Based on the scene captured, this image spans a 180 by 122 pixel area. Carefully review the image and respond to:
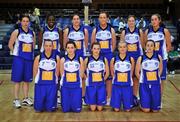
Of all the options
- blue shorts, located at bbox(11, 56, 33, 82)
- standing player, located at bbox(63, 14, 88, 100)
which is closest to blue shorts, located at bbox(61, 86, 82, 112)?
standing player, located at bbox(63, 14, 88, 100)

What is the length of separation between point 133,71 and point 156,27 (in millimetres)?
756

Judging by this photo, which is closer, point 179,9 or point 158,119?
point 158,119

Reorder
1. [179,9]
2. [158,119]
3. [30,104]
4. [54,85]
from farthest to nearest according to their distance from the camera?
[179,9] → [30,104] → [54,85] → [158,119]

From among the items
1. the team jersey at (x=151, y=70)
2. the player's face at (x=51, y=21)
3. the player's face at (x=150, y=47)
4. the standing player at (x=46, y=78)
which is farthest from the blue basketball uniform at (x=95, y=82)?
the player's face at (x=51, y=21)

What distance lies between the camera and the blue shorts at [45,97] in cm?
562

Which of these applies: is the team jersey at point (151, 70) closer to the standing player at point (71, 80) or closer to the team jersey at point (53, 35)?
the standing player at point (71, 80)

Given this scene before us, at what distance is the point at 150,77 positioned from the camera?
227 inches

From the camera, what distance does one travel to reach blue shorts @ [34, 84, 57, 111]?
5625 mm

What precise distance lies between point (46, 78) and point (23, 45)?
689mm

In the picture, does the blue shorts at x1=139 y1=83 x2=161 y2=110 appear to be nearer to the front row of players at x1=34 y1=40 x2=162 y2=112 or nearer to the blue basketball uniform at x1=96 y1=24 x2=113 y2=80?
the front row of players at x1=34 y1=40 x2=162 y2=112

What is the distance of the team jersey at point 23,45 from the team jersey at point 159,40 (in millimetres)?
1849

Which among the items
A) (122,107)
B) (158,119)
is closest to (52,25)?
(122,107)

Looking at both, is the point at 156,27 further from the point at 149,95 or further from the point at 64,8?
the point at 64,8

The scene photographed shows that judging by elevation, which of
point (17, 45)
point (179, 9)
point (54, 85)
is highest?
point (179, 9)
